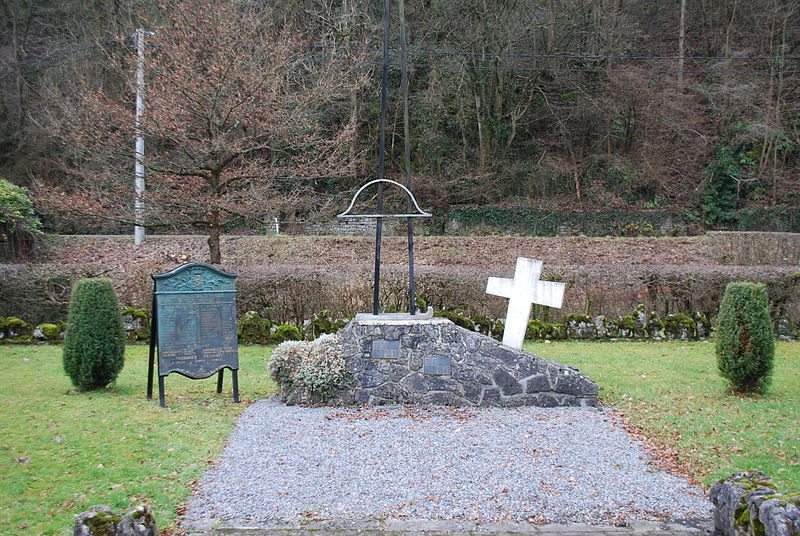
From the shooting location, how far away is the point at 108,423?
6.18 meters

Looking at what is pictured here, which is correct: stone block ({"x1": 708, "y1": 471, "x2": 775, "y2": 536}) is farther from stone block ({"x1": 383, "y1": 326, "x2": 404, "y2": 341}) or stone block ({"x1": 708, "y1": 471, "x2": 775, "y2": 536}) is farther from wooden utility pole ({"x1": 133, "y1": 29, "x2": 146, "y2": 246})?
wooden utility pole ({"x1": 133, "y1": 29, "x2": 146, "y2": 246})

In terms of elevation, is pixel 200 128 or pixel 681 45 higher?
pixel 681 45

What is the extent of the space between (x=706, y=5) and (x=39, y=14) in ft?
98.8


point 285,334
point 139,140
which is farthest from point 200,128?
point 285,334

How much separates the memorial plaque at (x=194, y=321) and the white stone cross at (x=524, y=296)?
3.37 m

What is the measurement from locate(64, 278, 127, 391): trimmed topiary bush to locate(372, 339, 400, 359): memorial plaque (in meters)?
3.08

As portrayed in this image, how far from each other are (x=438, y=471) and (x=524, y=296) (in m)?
3.51

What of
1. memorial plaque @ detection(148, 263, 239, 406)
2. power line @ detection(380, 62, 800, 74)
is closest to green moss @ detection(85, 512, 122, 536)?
memorial plaque @ detection(148, 263, 239, 406)

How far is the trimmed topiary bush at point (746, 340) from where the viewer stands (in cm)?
728

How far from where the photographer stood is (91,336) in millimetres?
7500

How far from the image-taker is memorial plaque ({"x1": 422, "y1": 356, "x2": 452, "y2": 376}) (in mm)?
7234

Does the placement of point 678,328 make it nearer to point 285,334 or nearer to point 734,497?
point 285,334

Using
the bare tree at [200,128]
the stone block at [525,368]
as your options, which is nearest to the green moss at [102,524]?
the stone block at [525,368]

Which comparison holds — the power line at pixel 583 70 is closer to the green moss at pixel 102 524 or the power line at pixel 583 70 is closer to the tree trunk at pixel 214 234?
the tree trunk at pixel 214 234
